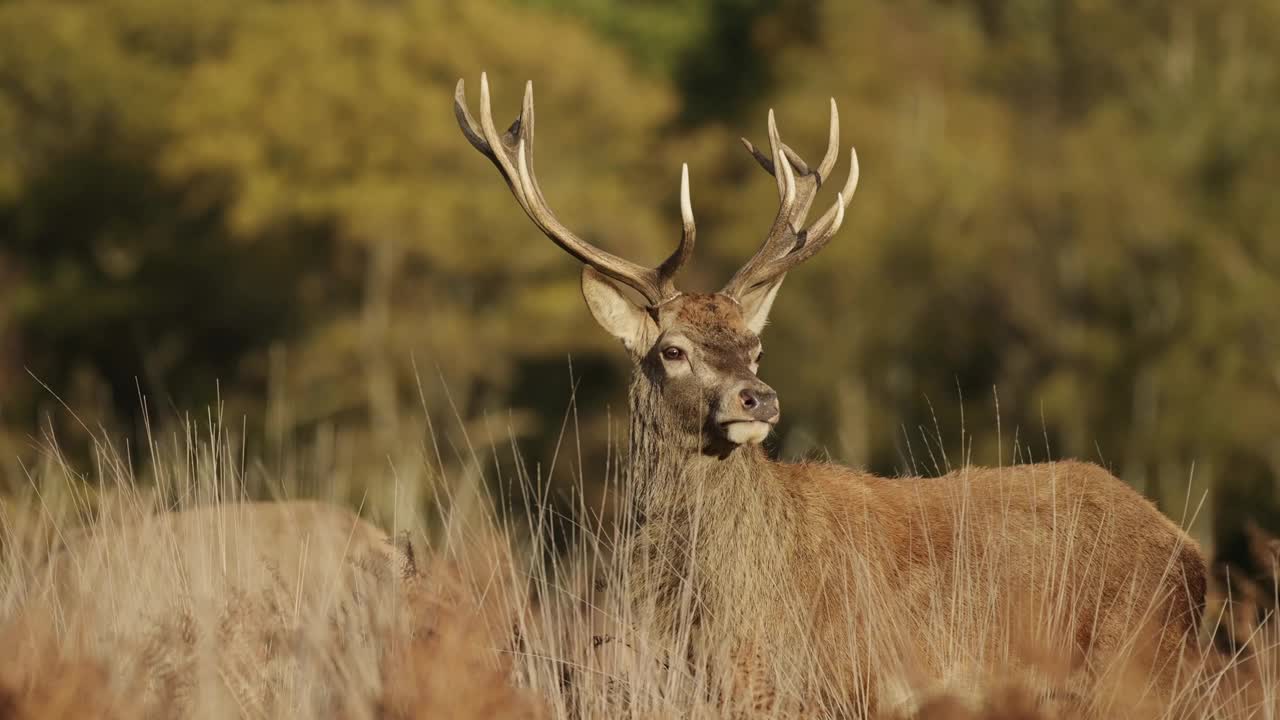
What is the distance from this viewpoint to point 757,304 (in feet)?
19.0

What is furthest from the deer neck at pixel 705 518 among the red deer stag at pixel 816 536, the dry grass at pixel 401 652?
the dry grass at pixel 401 652

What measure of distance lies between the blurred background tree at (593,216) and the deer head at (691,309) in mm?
14349

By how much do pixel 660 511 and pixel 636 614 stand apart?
0.32 metres

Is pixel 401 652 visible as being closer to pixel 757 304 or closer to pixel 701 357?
pixel 701 357

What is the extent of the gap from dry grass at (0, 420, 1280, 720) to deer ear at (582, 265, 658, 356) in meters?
0.68

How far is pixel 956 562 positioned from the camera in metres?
4.67

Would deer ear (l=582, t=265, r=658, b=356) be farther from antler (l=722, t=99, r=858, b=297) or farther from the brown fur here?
antler (l=722, t=99, r=858, b=297)

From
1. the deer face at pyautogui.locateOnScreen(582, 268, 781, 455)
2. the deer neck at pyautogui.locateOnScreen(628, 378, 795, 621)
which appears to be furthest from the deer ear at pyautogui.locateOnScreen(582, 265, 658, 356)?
the deer neck at pyautogui.locateOnScreen(628, 378, 795, 621)

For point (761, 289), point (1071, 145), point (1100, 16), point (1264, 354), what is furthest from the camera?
point (1100, 16)

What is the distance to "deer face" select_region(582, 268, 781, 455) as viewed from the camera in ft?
16.7

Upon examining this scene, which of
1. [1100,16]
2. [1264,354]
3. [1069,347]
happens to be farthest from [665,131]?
[1264,354]

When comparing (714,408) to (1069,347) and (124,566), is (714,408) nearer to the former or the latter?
(124,566)

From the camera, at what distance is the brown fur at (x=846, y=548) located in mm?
4938

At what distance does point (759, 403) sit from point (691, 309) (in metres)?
0.57
